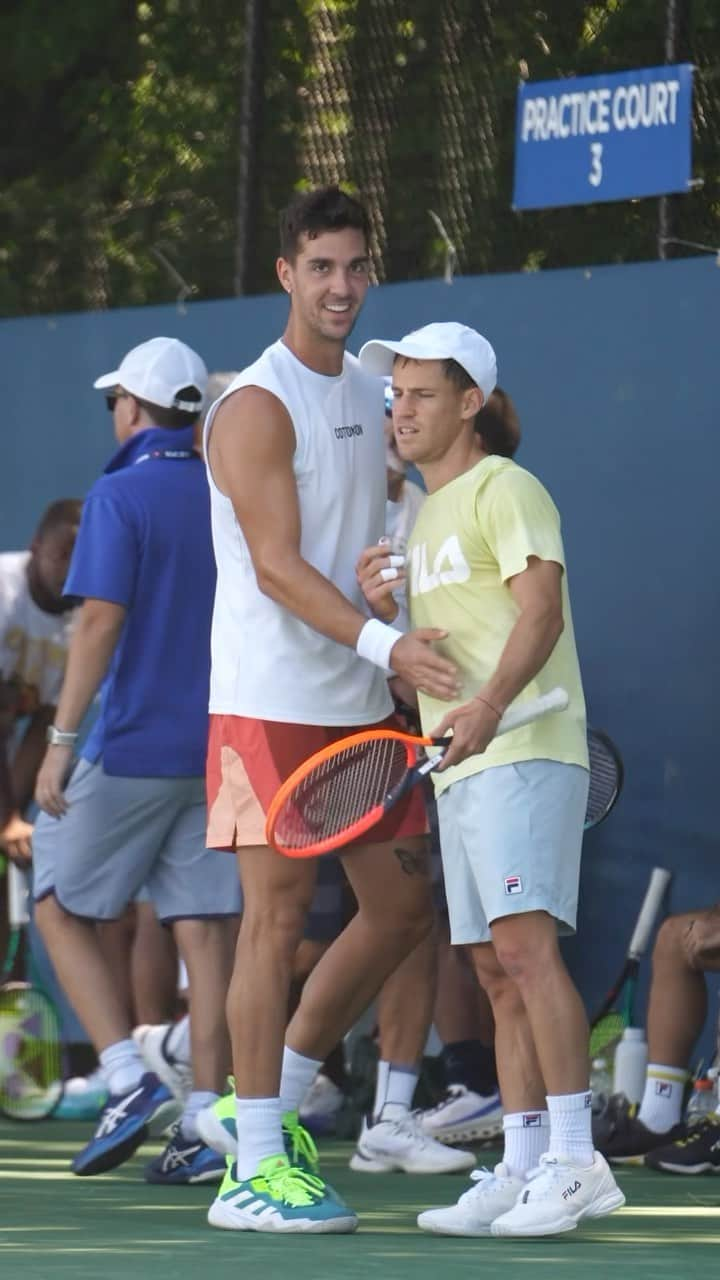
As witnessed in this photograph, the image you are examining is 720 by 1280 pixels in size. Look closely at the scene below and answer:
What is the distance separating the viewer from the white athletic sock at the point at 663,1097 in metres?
6.19

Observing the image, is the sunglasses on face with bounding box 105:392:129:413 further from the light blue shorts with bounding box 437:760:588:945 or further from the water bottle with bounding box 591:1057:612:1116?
the water bottle with bounding box 591:1057:612:1116

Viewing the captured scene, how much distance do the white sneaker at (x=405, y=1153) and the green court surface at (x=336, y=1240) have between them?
0.06 metres

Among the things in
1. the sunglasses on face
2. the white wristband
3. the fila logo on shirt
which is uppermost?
the sunglasses on face

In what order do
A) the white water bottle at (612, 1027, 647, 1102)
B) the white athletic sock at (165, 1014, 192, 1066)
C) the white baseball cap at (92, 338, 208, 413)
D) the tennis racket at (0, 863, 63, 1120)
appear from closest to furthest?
the white baseball cap at (92, 338, 208, 413)
the white water bottle at (612, 1027, 647, 1102)
the white athletic sock at (165, 1014, 192, 1066)
the tennis racket at (0, 863, 63, 1120)

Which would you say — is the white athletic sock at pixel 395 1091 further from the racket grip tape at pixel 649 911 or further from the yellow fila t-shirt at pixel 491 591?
the yellow fila t-shirt at pixel 491 591

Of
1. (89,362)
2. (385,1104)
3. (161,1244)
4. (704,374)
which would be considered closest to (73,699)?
(385,1104)

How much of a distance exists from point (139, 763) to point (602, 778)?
1.04 m

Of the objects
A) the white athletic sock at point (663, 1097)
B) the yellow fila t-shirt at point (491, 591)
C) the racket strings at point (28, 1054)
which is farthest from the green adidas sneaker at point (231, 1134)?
the racket strings at point (28, 1054)

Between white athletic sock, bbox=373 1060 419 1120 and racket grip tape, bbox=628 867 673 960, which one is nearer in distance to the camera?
white athletic sock, bbox=373 1060 419 1120

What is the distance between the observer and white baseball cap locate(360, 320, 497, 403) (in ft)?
16.0

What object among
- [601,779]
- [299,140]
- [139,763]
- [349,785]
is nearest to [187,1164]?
[139,763]

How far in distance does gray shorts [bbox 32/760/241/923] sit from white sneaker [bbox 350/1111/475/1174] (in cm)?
62

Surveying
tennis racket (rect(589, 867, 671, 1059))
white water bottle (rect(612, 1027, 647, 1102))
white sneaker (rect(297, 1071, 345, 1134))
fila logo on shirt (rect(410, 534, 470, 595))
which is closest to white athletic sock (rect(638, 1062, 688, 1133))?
white water bottle (rect(612, 1027, 647, 1102))

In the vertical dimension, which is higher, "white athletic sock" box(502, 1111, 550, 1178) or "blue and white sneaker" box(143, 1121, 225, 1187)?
"white athletic sock" box(502, 1111, 550, 1178)
